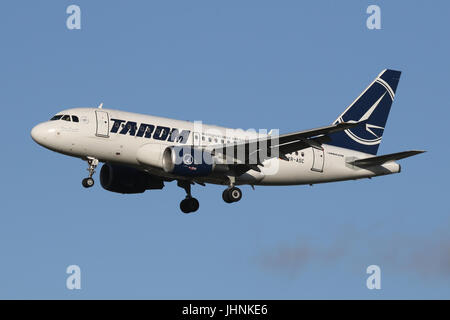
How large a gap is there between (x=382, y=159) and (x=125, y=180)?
15.3 m

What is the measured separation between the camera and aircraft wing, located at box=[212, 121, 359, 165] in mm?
53844

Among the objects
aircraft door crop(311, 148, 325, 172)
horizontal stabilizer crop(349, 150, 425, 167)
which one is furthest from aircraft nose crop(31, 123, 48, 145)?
horizontal stabilizer crop(349, 150, 425, 167)

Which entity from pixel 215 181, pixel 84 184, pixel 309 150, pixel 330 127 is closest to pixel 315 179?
pixel 309 150

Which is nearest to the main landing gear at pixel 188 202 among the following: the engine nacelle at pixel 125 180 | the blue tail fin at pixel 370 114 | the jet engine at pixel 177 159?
the engine nacelle at pixel 125 180

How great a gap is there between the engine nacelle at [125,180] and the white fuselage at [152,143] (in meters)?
3.76

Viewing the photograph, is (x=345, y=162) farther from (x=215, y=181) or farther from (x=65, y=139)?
(x=65, y=139)

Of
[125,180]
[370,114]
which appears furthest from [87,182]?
[370,114]

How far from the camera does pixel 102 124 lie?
2163 inches

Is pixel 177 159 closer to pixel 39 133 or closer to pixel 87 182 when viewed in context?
pixel 87 182

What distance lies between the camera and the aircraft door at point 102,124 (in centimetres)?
5472

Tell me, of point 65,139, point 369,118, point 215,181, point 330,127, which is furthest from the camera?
point 369,118

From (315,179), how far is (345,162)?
2.16m

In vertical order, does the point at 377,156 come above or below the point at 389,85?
below

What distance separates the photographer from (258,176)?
58.9m
